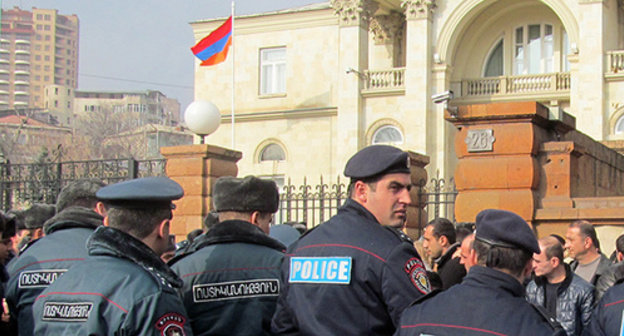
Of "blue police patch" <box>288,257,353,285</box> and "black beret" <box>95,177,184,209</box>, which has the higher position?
"black beret" <box>95,177,184,209</box>

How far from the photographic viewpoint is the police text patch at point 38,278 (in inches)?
201

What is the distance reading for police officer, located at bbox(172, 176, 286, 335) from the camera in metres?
4.71

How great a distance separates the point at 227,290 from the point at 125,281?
46.2 inches

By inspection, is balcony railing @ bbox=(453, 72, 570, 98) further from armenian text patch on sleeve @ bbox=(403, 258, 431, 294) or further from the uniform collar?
the uniform collar

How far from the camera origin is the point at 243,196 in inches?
201

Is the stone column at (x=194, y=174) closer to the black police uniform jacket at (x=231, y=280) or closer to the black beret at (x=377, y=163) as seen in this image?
the black police uniform jacket at (x=231, y=280)

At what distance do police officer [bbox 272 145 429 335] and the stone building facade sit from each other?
2545 centimetres

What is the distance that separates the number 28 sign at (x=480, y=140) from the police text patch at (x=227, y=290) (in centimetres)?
Answer: 564

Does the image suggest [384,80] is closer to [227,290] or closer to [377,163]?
[227,290]

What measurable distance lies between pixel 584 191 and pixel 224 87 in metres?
28.0

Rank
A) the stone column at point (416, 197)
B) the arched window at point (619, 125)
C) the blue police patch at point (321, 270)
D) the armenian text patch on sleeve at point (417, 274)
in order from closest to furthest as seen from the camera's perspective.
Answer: the armenian text patch on sleeve at point (417, 274) < the blue police patch at point (321, 270) < the stone column at point (416, 197) < the arched window at point (619, 125)

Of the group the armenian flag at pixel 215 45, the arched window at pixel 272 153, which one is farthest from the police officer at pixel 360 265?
the arched window at pixel 272 153

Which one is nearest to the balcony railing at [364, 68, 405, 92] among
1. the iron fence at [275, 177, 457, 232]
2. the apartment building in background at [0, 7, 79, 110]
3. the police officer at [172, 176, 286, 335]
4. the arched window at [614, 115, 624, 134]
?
the iron fence at [275, 177, 457, 232]

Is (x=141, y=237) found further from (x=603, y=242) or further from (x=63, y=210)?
(x=603, y=242)
